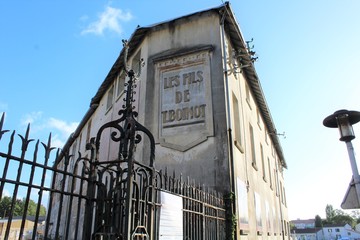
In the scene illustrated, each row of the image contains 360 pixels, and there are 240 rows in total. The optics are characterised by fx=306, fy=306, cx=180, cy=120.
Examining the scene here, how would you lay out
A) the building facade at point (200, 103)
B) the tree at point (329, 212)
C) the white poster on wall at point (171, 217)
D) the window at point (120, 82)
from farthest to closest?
1. the tree at point (329, 212)
2. the window at point (120, 82)
3. the building facade at point (200, 103)
4. the white poster on wall at point (171, 217)

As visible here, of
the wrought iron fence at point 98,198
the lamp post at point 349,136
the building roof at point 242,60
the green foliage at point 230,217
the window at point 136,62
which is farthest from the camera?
the window at point 136,62

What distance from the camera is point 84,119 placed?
19969mm

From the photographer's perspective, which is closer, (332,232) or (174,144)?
(174,144)

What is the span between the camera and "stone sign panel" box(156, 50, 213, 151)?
9.72m

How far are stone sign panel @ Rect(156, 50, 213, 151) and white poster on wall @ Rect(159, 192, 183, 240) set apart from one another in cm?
439

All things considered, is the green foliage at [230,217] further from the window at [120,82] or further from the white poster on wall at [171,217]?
the window at [120,82]

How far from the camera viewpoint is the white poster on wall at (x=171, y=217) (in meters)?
4.65

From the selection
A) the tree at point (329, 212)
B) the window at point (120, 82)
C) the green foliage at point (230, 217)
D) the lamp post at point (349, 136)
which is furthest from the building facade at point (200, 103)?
the tree at point (329, 212)

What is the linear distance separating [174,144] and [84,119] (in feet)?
39.0

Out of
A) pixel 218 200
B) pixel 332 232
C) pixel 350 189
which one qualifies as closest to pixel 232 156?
pixel 218 200

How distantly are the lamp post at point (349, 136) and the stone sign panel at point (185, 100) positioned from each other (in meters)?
4.16

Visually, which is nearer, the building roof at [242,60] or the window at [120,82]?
the building roof at [242,60]

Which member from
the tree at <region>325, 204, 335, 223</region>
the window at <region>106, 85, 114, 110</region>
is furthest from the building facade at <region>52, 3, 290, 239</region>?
the tree at <region>325, 204, 335, 223</region>

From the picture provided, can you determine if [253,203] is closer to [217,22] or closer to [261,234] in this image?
[261,234]
